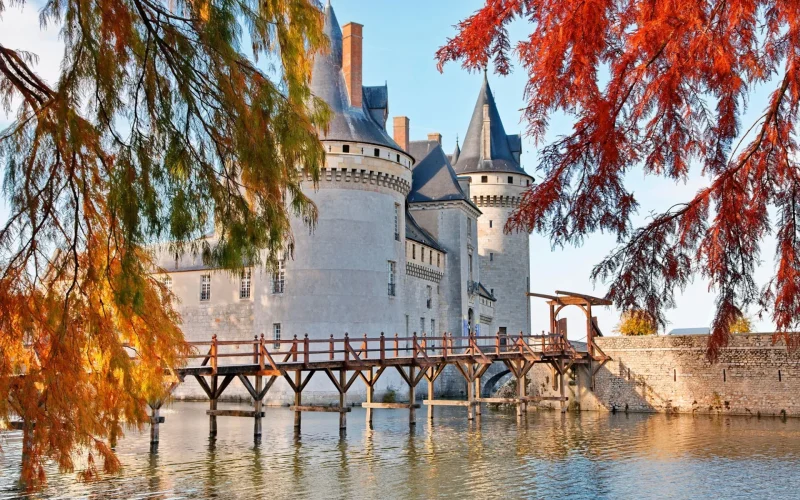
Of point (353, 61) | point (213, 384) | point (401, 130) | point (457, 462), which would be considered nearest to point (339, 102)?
point (353, 61)

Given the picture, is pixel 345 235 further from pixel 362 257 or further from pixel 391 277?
pixel 391 277

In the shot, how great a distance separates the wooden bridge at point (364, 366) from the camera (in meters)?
18.5

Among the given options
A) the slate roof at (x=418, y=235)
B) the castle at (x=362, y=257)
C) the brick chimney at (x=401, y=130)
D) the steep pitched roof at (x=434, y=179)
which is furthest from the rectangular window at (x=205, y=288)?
the brick chimney at (x=401, y=130)

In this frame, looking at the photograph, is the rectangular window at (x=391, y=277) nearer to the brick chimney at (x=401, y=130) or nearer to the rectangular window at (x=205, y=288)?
the rectangular window at (x=205, y=288)

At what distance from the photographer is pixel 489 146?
147 ft

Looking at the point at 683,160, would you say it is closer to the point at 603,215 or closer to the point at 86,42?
the point at 603,215

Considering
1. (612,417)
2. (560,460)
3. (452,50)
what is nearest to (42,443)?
(452,50)

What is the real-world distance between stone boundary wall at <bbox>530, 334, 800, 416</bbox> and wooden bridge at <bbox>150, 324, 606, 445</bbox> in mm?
729

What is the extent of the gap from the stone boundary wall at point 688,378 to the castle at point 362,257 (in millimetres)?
6305

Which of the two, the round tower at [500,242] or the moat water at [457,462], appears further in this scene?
the round tower at [500,242]

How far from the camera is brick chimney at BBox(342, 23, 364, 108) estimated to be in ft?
103

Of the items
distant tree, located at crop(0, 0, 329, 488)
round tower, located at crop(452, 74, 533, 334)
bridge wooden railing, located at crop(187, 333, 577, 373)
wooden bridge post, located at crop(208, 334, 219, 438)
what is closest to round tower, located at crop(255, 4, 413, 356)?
bridge wooden railing, located at crop(187, 333, 577, 373)

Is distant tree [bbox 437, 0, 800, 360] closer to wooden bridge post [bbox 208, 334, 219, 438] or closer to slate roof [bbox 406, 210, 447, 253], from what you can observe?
wooden bridge post [bbox 208, 334, 219, 438]

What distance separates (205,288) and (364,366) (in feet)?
51.2
